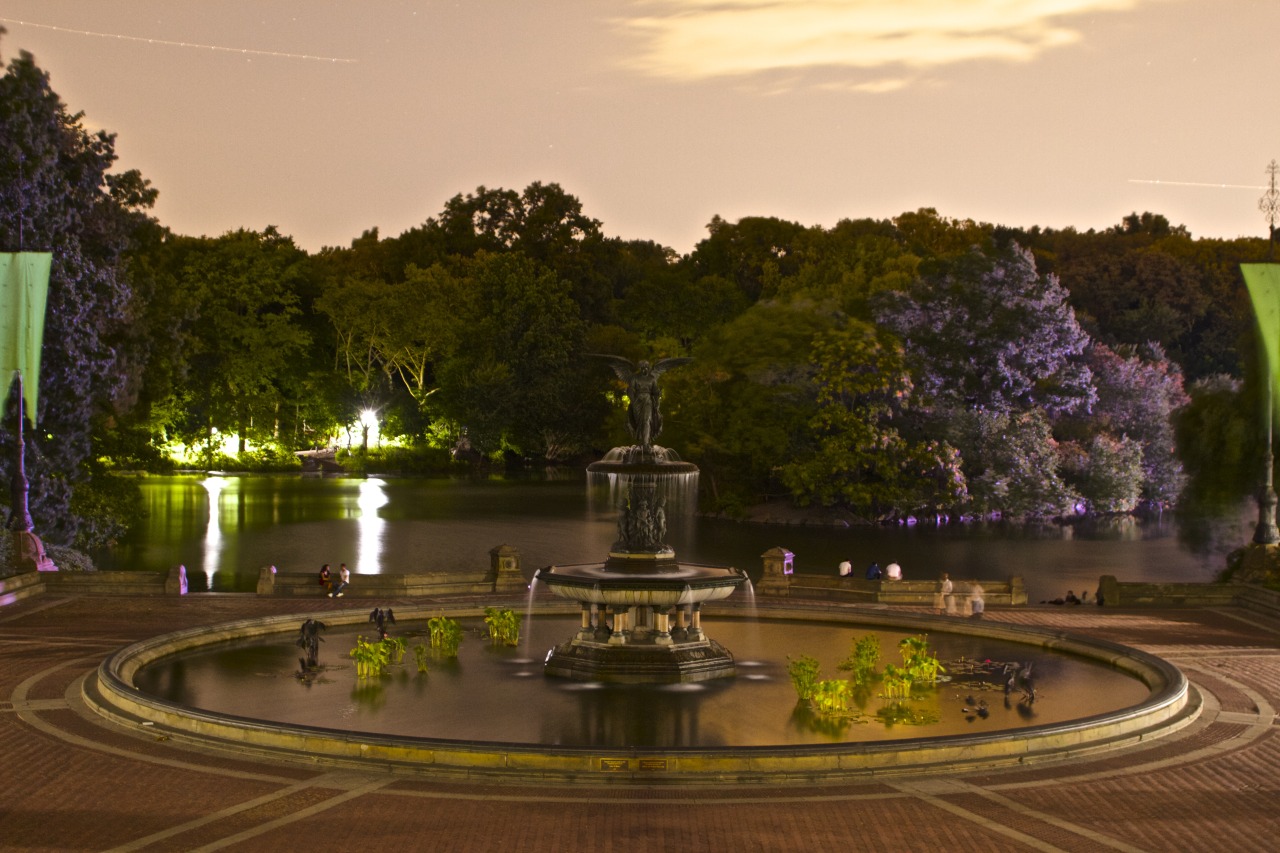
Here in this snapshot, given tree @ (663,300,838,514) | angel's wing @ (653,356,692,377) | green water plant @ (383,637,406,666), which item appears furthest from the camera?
tree @ (663,300,838,514)

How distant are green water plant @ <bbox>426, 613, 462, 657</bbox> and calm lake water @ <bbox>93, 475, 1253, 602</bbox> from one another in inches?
774

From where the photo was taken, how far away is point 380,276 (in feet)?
407

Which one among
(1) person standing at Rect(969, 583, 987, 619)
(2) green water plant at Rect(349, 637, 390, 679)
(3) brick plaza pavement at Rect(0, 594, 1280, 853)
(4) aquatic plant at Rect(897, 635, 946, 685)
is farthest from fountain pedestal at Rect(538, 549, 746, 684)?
(1) person standing at Rect(969, 583, 987, 619)

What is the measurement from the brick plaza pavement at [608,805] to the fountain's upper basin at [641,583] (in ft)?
20.5

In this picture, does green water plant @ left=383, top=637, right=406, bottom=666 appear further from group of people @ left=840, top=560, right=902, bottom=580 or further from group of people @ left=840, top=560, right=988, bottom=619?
group of people @ left=840, top=560, right=902, bottom=580

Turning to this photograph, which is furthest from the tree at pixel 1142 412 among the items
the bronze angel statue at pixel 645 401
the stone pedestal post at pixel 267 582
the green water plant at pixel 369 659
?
the green water plant at pixel 369 659

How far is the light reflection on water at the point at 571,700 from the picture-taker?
1888 cm

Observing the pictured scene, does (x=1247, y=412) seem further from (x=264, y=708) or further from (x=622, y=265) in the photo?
(x=622, y=265)

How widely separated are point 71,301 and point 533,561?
61.1ft

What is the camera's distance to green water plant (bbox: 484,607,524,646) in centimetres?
2569

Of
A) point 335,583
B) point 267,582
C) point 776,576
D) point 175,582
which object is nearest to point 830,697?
point 776,576

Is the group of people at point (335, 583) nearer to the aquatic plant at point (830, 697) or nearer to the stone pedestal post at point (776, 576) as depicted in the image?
the stone pedestal post at point (776, 576)

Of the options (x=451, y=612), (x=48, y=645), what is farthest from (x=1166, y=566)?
(x=48, y=645)

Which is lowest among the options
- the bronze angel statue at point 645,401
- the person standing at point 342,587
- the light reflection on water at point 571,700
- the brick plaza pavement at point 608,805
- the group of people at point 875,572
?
the brick plaza pavement at point 608,805
